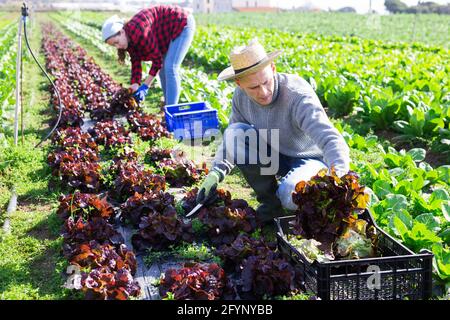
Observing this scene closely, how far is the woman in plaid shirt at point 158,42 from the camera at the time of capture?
7.60 m

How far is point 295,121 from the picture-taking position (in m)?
4.62

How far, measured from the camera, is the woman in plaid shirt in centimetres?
760

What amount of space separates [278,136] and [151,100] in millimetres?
7028

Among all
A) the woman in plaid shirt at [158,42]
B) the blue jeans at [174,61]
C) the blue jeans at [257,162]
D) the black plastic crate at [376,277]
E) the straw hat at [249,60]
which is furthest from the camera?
the blue jeans at [174,61]

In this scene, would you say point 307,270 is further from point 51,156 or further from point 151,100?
point 151,100

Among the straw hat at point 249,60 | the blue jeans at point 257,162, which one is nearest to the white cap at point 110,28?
the blue jeans at point 257,162

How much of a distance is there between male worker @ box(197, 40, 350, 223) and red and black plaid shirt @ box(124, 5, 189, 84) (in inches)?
115

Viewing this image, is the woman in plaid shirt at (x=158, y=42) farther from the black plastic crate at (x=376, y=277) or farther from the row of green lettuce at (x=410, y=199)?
the black plastic crate at (x=376, y=277)

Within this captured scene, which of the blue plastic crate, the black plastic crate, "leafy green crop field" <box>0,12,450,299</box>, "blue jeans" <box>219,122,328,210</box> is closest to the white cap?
the blue plastic crate

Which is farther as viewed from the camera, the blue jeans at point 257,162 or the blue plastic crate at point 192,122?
the blue plastic crate at point 192,122

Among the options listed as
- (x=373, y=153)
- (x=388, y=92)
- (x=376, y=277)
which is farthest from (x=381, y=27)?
(x=376, y=277)

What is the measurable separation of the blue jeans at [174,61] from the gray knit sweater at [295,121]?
10.5 feet
